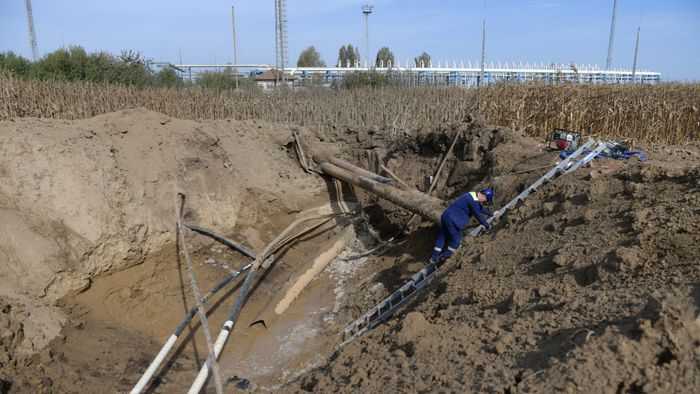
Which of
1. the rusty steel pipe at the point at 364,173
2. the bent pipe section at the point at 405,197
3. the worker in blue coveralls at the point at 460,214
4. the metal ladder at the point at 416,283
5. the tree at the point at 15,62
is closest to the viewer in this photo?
the metal ladder at the point at 416,283

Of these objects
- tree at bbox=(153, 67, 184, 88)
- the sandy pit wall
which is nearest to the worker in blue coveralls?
the sandy pit wall

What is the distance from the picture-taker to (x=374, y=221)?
11.1 metres

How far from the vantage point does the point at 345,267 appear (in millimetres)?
9289

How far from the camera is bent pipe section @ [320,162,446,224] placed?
27.2ft

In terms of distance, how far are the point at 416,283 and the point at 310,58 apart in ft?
161

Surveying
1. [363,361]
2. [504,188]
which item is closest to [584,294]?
[363,361]

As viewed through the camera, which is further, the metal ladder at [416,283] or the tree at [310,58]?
the tree at [310,58]

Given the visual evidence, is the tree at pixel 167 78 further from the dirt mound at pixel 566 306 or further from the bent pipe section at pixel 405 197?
the dirt mound at pixel 566 306

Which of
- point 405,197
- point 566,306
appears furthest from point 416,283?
point 566,306

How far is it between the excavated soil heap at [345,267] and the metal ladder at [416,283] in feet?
0.78

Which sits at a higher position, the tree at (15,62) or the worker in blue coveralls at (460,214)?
the tree at (15,62)

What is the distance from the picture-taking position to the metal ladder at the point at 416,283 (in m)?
6.48

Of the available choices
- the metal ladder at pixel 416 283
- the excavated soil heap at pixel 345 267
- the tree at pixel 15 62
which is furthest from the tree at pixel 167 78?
the metal ladder at pixel 416 283

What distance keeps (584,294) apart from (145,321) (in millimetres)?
5870
